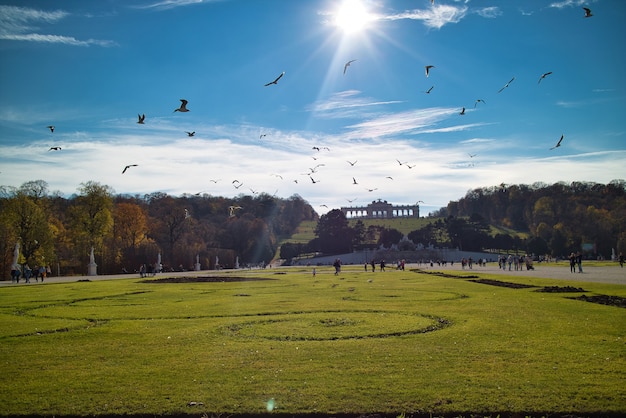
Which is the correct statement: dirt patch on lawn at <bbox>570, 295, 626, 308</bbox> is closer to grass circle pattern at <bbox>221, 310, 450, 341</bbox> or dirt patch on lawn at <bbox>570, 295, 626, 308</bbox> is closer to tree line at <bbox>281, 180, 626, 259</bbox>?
grass circle pattern at <bbox>221, 310, 450, 341</bbox>

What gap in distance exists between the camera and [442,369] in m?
8.92

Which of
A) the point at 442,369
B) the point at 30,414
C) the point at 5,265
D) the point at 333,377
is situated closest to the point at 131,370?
the point at 30,414

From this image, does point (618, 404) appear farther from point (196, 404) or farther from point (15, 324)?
point (15, 324)

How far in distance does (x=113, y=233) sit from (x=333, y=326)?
63825 millimetres

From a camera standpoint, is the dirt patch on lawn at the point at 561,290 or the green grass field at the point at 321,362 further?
the dirt patch on lawn at the point at 561,290

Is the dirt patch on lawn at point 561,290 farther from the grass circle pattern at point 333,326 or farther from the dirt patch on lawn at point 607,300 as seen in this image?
the grass circle pattern at point 333,326

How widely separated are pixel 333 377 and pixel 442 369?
6.02 ft

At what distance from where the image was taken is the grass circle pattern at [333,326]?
1240 centimetres

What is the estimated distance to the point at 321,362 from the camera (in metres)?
9.66

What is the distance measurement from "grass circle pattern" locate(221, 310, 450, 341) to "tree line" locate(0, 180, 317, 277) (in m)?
21.0

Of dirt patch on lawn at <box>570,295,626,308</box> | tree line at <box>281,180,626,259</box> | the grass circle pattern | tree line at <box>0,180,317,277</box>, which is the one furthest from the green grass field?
tree line at <box>281,180,626,259</box>

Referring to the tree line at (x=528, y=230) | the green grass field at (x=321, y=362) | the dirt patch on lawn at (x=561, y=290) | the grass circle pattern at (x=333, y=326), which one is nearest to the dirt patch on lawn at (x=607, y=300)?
the green grass field at (x=321, y=362)

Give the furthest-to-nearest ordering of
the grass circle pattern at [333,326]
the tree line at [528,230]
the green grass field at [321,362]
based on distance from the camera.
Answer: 1. the tree line at [528,230]
2. the grass circle pattern at [333,326]
3. the green grass field at [321,362]

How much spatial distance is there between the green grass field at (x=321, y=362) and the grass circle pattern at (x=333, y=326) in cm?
5
